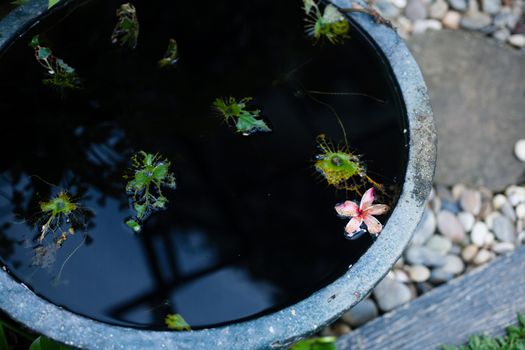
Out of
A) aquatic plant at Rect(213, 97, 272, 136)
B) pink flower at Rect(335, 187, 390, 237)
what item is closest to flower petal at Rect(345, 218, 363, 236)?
pink flower at Rect(335, 187, 390, 237)

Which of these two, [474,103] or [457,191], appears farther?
[474,103]

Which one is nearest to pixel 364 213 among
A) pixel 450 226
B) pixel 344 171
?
pixel 344 171

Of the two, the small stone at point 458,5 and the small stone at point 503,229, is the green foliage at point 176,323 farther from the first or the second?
the small stone at point 458,5

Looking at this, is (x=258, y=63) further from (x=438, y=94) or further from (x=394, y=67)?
(x=438, y=94)

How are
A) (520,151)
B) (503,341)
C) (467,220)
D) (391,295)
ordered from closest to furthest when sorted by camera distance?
(503,341) → (391,295) → (467,220) → (520,151)

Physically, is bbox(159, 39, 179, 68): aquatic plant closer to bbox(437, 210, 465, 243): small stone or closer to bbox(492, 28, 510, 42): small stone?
bbox(437, 210, 465, 243): small stone

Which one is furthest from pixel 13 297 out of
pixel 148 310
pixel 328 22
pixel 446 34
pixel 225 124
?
pixel 446 34

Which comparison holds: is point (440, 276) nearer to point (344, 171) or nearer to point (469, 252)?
point (469, 252)
